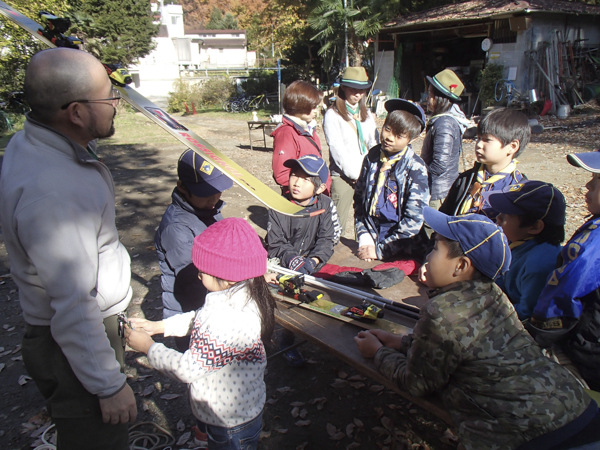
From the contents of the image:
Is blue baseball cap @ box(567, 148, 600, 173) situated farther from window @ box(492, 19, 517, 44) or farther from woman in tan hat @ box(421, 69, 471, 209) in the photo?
window @ box(492, 19, 517, 44)

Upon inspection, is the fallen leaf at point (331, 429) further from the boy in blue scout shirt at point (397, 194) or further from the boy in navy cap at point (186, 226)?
the boy in blue scout shirt at point (397, 194)

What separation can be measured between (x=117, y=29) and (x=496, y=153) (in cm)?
3184

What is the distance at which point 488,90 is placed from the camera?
17.0 metres

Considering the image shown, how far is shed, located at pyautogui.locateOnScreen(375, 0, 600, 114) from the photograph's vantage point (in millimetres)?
16438

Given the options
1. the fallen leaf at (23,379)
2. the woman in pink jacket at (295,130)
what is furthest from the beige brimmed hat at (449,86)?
the fallen leaf at (23,379)

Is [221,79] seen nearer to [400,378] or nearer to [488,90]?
[488,90]

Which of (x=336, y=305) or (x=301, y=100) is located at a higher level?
(x=301, y=100)

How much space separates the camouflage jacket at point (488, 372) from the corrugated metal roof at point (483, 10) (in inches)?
700

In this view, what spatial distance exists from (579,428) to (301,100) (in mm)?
3589

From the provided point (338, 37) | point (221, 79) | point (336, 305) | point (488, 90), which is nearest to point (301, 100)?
point (336, 305)

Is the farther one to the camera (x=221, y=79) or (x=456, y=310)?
(x=221, y=79)

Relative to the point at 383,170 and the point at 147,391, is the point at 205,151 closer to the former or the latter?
the point at 383,170

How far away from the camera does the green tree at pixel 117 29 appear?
2642cm

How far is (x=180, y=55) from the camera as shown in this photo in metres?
65.1
